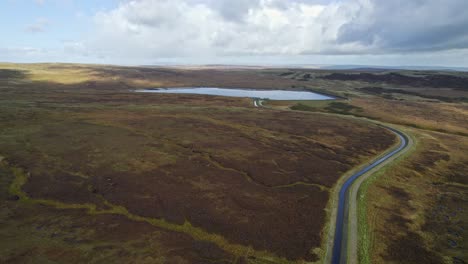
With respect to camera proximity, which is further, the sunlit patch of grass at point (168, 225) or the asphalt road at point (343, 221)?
the asphalt road at point (343, 221)

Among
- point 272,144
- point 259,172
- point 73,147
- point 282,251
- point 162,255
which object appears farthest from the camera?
point 272,144

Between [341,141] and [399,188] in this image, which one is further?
[341,141]

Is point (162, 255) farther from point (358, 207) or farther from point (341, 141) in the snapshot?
point (341, 141)

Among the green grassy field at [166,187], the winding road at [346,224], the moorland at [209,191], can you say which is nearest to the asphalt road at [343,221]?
the winding road at [346,224]

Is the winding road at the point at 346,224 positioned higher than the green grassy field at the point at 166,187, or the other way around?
the green grassy field at the point at 166,187

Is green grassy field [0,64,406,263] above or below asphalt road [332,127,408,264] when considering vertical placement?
above

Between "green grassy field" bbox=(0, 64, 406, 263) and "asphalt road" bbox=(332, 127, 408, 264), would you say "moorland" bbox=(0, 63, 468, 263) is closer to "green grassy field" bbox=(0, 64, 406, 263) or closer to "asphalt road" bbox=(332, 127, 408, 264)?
"green grassy field" bbox=(0, 64, 406, 263)

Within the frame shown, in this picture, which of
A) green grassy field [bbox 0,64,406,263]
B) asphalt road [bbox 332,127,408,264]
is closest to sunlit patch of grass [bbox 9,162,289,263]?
green grassy field [bbox 0,64,406,263]

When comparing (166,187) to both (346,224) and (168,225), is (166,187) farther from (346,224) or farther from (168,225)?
(346,224)

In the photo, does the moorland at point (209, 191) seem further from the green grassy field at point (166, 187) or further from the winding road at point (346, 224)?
the winding road at point (346, 224)

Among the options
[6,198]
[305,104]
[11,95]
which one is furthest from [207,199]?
[11,95]

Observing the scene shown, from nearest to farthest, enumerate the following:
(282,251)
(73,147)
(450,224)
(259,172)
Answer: (282,251)
(450,224)
(259,172)
(73,147)
